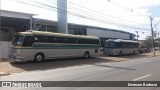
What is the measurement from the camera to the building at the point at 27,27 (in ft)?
117

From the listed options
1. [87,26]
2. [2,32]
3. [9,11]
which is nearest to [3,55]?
[9,11]

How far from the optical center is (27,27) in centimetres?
4450

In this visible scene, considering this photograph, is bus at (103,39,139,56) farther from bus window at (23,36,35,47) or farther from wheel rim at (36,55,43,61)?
bus window at (23,36,35,47)

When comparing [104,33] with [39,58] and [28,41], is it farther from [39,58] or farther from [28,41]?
[28,41]

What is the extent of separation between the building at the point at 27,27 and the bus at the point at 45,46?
641 cm

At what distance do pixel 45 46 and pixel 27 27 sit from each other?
16678 mm

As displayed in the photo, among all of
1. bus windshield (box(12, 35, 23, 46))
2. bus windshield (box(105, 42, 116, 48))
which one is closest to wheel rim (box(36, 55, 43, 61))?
bus windshield (box(12, 35, 23, 46))

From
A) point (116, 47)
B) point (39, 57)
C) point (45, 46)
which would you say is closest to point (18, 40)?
point (39, 57)

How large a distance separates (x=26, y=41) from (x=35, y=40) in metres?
1.18

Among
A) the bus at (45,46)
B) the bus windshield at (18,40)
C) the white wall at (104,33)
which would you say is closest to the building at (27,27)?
the white wall at (104,33)

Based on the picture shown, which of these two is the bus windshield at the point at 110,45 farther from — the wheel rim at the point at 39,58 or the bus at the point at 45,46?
the wheel rim at the point at 39,58

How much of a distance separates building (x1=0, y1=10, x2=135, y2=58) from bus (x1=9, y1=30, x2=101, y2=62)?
6.41 m

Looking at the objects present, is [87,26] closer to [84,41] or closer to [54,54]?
[84,41]

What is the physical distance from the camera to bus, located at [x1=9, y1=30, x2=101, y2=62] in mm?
26219
